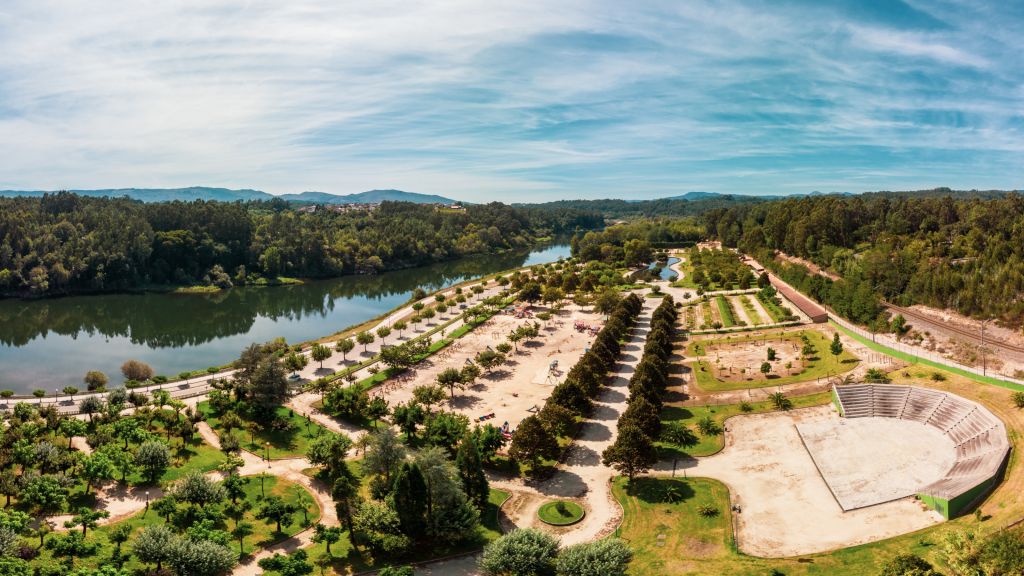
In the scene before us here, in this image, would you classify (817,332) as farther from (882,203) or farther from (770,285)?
(882,203)

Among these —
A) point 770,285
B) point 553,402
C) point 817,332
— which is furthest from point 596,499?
point 770,285

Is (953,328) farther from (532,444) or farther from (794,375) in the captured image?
(532,444)

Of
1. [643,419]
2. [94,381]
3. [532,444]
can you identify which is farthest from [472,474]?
[94,381]

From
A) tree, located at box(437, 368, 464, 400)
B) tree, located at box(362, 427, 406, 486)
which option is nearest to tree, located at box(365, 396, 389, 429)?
tree, located at box(437, 368, 464, 400)

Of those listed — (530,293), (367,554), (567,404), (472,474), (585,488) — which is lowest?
(367,554)

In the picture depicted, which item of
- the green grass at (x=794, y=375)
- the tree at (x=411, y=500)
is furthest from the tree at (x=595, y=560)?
the green grass at (x=794, y=375)

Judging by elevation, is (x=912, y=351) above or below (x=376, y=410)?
above

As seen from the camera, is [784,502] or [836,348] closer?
[784,502]
